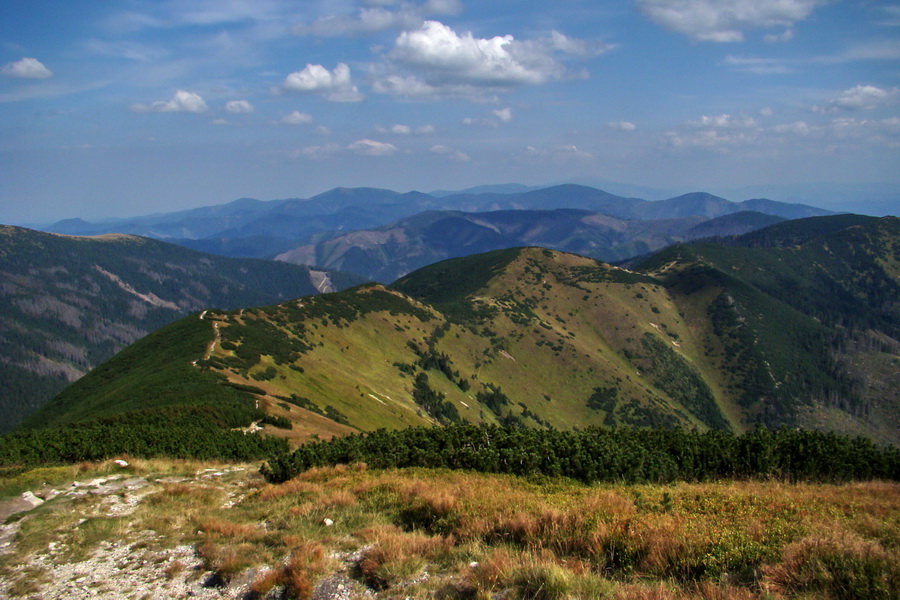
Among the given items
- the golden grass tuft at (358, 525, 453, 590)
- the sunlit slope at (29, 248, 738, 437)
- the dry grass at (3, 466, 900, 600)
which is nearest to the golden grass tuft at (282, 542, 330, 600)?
the dry grass at (3, 466, 900, 600)

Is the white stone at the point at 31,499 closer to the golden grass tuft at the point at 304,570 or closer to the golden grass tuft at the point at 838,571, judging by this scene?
the golden grass tuft at the point at 304,570

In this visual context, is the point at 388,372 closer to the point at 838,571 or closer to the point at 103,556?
the point at 103,556

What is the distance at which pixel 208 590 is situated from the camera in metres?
10.9

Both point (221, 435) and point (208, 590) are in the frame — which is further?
point (221, 435)

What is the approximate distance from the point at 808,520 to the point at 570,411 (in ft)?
495

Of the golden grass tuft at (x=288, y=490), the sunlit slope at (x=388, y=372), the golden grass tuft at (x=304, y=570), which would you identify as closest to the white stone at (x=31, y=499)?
the golden grass tuft at (x=288, y=490)

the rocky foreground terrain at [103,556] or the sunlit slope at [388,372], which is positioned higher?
the rocky foreground terrain at [103,556]

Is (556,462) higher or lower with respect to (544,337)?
higher

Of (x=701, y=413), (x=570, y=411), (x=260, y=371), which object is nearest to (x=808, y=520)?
(x=260, y=371)

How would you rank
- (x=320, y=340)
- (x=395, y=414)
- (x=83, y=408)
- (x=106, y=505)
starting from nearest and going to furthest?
(x=106, y=505), (x=83, y=408), (x=395, y=414), (x=320, y=340)

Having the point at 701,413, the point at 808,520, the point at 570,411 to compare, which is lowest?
the point at 701,413

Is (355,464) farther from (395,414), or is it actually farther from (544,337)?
(544,337)

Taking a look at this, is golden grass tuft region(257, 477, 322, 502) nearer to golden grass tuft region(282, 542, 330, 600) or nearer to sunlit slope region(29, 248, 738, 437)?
golden grass tuft region(282, 542, 330, 600)

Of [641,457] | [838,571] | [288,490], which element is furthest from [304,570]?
[641,457]
